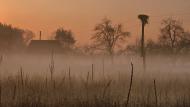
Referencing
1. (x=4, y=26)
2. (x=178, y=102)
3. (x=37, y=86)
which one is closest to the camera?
(x=178, y=102)

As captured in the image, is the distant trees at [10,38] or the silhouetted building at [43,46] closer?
the distant trees at [10,38]

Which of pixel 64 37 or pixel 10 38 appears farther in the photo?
pixel 64 37

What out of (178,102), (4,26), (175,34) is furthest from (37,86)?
(175,34)

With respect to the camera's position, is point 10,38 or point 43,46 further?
point 43,46

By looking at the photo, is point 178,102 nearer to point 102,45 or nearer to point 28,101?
point 28,101

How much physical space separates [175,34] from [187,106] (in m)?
66.6

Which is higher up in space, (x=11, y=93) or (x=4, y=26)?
(x=4, y=26)

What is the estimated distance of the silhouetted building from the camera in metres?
71.4

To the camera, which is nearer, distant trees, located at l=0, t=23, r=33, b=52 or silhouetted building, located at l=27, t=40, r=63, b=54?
distant trees, located at l=0, t=23, r=33, b=52

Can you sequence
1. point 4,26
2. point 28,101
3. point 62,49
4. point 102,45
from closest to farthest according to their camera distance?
point 28,101
point 4,26
point 62,49
point 102,45

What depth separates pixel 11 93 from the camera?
12.2 m

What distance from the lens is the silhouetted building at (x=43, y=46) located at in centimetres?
7138

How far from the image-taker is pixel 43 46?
73000 mm

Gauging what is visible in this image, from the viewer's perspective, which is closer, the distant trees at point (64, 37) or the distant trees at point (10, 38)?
the distant trees at point (10, 38)
